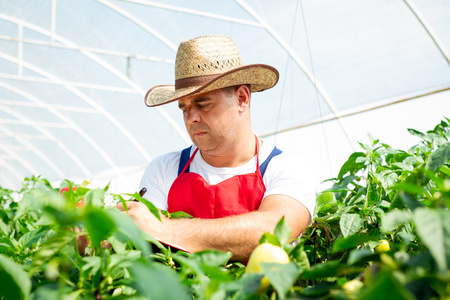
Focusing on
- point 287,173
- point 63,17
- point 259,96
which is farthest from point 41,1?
point 287,173

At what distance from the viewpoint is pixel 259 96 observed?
264 inches

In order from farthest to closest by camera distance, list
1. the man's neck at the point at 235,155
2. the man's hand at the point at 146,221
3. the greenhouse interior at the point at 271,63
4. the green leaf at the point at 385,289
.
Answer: the greenhouse interior at the point at 271,63 < the man's neck at the point at 235,155 < the man's hand at the point at 146,221 < the green leaf at the point at 385,289

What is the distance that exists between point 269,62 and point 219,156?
15.2ft

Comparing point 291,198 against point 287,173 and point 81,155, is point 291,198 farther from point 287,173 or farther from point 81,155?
point 81,155

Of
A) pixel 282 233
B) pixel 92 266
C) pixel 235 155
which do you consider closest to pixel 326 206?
pixel 235 155

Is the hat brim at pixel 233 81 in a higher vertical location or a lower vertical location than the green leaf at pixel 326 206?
higher

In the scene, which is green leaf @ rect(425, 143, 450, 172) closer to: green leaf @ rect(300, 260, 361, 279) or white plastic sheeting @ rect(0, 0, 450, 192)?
green leaf @ rect(300, 260, 361, 279)

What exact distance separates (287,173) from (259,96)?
5.14 meters

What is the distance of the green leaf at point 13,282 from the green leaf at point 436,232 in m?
0.51

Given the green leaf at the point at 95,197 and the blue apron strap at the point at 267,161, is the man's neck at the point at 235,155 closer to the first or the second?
the blue apron strap at the point at 267,161

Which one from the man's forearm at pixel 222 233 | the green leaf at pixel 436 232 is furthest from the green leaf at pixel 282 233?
the man's forearm at pixel 222 233

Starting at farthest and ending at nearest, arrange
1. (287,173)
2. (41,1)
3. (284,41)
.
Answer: (41,1) → (284,41) → (287,173)

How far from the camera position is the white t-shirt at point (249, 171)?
5.13 ft

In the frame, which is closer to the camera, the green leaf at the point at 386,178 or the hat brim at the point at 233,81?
the green leaf at the point at 386,178
